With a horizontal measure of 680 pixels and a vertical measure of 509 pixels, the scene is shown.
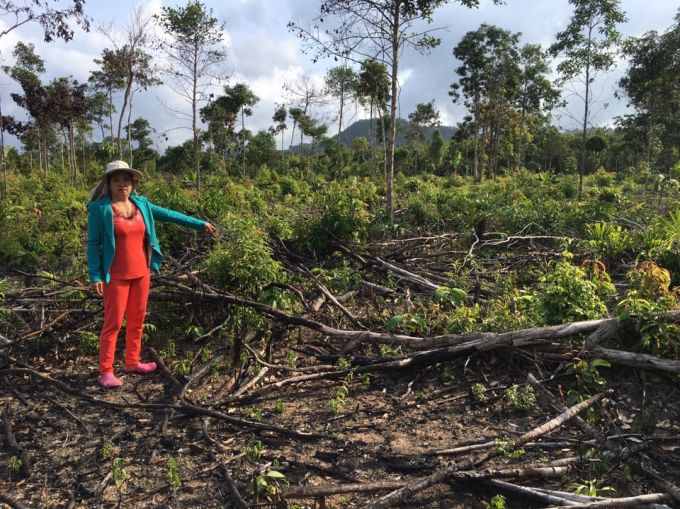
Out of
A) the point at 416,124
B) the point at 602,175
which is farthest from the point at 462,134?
the point at 602,175

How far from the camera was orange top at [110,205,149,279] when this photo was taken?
3279mm

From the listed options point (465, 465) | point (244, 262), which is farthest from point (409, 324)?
point (465, 465)

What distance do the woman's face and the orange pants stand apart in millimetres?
662

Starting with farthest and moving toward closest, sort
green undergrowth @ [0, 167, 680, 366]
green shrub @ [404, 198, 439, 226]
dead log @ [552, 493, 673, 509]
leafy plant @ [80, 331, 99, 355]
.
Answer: green shrub @ [404, 198, 439, 226] → leafy plant @ [80, 331, 99, 355] → green undergrowth @ [0, 167, 680, 366] → dead log @ [552, 493, 673, 509]

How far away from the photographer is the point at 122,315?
3334 millimetres

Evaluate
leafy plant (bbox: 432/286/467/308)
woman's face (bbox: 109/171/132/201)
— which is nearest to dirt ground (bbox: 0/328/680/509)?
leafy plant (bbox: 432/286/467/308)

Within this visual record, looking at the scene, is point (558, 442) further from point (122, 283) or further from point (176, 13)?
point (176, 13)

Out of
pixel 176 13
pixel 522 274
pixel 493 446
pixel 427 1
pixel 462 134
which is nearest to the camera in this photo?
pixel 493 446

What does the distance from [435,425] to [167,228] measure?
18.7ft

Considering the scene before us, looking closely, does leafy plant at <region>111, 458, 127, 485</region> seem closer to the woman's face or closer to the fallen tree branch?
the fallen tree branch

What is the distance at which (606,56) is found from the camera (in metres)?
12.7

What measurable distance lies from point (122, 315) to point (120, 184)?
1022 mm

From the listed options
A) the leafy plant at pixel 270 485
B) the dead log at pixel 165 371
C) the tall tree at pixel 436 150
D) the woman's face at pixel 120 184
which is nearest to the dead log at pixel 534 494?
the leafy plant at pixel 270 485

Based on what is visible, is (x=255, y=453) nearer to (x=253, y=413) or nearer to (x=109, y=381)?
(x=253, y=413)
